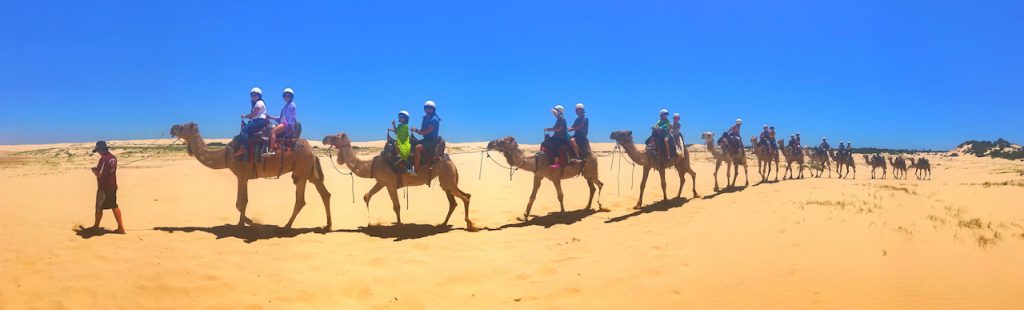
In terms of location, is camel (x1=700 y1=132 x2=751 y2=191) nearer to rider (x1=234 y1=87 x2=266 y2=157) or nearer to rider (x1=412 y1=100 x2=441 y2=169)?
rider (x1=412 y1=100 x2=441 y2=169)

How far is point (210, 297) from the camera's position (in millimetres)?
6086

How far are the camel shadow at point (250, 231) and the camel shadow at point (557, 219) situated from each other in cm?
416

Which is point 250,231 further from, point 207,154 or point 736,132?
point 736,132

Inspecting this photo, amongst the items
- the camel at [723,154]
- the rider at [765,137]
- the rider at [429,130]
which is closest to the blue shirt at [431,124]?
the rider at [429,130]

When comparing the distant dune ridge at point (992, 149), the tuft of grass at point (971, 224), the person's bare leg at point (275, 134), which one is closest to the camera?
the tuft of grass at point (971, 224)

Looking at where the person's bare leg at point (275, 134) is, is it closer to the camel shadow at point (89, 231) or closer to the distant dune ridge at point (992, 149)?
the camel shadow at point (89, 231)

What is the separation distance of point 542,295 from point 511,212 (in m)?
7.80

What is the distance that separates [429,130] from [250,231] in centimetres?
396

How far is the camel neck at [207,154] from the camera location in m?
10.6

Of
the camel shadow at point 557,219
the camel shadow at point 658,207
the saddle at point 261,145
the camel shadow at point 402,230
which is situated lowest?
the camel shadow at point 402,230

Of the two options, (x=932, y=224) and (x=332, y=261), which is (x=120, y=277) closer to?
(x=332, y=261)

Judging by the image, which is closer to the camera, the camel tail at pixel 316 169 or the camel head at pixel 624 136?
the camel tail at pixel 316 169

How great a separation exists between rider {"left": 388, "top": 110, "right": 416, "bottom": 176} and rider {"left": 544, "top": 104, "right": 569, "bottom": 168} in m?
3.48

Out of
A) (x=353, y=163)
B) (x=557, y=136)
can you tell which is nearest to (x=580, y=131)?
(x=557, y=136)
